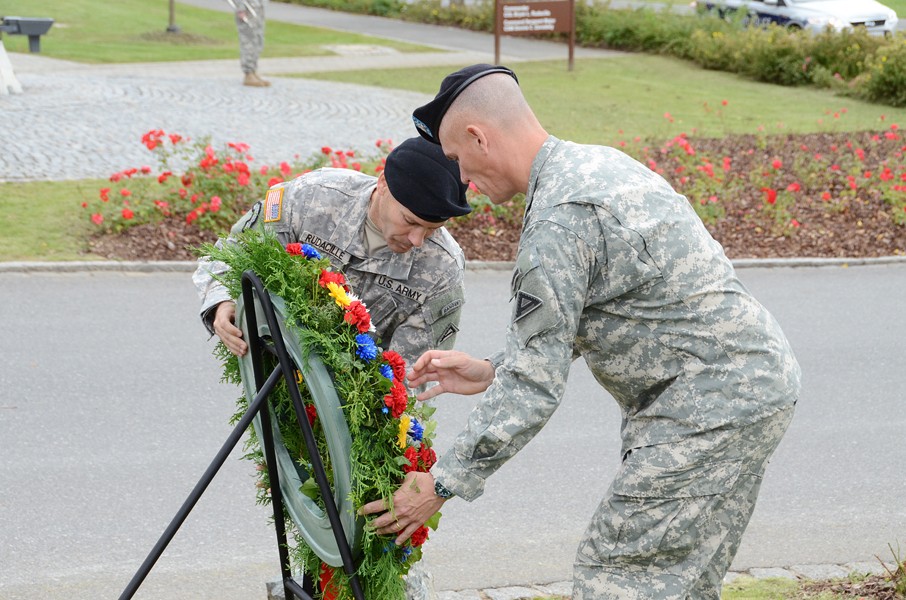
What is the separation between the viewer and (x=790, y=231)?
11141 mm

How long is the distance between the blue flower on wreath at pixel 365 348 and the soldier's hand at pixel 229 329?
62 centimetres

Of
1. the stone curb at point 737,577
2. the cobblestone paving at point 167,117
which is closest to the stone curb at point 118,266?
the cobblestone paving at point 167,117

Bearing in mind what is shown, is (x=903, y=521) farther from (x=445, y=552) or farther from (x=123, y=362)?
(x=123, y=362)

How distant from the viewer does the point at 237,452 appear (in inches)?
243

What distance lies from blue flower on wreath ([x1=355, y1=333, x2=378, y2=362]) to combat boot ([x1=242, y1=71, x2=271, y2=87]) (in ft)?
51.6

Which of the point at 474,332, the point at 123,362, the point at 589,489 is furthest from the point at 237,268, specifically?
the point at 474,332

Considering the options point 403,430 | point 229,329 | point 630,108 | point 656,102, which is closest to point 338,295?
point 403,430

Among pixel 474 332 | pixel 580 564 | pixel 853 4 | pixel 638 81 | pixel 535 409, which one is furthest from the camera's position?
pixel 853 4

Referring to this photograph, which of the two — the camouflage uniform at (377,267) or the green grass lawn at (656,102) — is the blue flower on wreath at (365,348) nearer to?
the camouflage uniform at (377,267)

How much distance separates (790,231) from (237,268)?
880cm

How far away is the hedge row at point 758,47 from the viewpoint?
19.8 m

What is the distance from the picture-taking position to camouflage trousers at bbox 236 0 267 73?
55.5 feet

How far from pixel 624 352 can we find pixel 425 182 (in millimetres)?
906

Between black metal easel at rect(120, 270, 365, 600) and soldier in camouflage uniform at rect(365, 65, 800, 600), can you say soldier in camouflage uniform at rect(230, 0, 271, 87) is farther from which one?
soldier in camouflage uniform at rect(365, 65, 800, 600)
